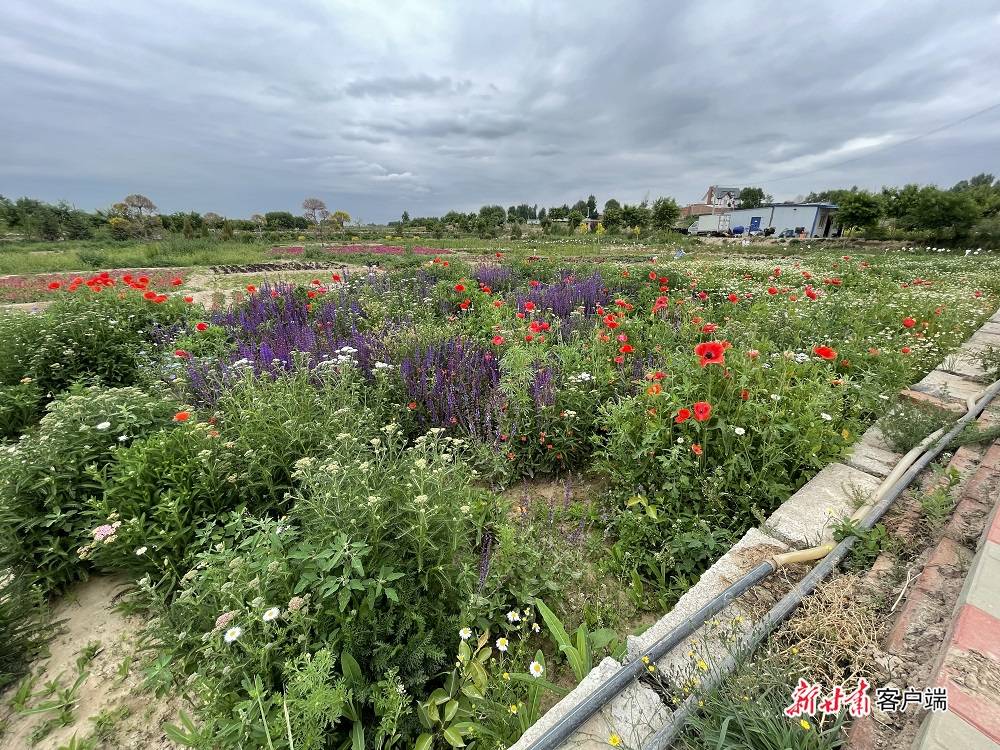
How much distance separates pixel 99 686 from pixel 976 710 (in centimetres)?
285

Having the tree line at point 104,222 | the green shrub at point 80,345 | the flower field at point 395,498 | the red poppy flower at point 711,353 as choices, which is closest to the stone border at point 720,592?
the flower field at point 395,498

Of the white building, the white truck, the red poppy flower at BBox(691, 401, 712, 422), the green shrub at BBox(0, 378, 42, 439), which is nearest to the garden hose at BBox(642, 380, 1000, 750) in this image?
the red poppy flower at BBox(691, 401, 712, 422)

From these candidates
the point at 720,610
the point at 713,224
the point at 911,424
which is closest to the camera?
the point at 720,610

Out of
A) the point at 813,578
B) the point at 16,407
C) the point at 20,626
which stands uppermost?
the point at 813,578

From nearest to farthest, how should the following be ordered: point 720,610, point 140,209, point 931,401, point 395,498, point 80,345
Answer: point 720,610 → point 395,498 → point 931,401 → point 80,345 → point 140,209

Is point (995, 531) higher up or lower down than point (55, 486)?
higher up

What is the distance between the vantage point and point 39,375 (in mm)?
3504

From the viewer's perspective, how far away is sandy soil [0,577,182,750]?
4.69 feet

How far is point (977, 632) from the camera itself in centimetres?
111

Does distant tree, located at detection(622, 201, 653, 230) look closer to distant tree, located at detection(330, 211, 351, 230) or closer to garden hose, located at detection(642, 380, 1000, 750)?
distant tree, located at detection(330, 211, 351, 230)

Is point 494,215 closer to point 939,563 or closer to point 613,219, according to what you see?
point 613,219

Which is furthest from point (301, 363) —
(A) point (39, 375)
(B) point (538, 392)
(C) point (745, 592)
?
(C) point (745, 592)

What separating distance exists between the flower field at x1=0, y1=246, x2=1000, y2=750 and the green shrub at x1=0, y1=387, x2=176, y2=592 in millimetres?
15

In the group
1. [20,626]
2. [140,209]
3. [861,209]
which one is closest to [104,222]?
[140,209]
